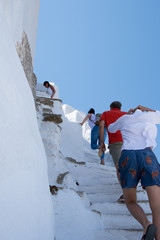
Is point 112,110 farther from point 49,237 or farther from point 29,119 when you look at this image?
point 49,237

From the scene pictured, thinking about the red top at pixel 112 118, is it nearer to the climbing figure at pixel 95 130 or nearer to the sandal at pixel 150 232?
the sandal at pixel 150 232

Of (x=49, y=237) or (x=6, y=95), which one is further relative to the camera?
(x=49, y=237)

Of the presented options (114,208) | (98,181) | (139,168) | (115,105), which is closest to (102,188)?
(98,181)

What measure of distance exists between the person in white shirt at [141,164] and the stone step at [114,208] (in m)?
0.87

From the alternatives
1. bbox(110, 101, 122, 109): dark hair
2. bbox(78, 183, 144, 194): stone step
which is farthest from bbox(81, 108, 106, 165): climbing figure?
bbox(110, 101, 122, 109): dark hair

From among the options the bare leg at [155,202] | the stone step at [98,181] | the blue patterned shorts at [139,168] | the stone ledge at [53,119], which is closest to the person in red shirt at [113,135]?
the stone step at [98,181]

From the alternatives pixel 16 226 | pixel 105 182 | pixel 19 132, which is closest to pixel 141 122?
pixel 19 132

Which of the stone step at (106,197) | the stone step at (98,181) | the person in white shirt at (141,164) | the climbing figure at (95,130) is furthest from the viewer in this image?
the climbing figure at (95,130)

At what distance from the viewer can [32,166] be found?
55.7 inches

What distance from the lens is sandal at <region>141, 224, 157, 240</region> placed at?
1.53m

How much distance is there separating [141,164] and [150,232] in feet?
1.55

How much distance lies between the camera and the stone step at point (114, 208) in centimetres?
265

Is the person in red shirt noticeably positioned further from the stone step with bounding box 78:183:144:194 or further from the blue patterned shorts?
the blue patterned shorts

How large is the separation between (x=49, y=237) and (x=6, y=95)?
92 centimetres
